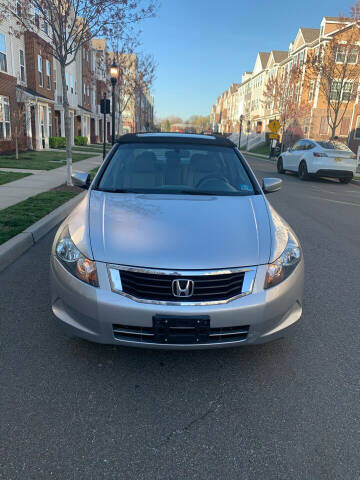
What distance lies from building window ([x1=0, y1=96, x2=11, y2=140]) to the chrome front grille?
19.7 meters

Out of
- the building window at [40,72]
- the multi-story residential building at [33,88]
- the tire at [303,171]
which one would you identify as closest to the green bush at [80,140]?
the multi-story residential building at [33,88]

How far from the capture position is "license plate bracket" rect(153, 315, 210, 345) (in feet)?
8.07

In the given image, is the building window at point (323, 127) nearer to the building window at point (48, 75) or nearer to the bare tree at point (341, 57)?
the bare tree at point (341, 57)

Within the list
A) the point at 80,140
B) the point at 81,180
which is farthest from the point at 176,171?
the point at 80,140

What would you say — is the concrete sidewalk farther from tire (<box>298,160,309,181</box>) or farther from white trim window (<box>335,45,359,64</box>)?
white trim window (<box>335,45,359,64</box>)

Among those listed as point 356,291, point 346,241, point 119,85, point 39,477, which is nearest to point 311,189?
point 346,241

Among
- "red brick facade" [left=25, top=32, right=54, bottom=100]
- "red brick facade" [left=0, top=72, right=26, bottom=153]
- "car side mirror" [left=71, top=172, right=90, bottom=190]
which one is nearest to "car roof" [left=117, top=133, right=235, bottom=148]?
"car side mirror" [left=71, top=172, right=90, bottom=190]

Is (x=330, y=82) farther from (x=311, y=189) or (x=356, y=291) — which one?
(x=356, y=291)

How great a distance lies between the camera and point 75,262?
2.70 meters

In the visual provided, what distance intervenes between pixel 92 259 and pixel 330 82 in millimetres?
23111

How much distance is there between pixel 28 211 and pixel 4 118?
1505 cm

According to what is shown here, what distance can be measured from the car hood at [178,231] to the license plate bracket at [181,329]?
1.07 ft

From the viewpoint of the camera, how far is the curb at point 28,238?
195 inches

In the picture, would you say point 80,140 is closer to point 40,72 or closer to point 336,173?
point 40,72
